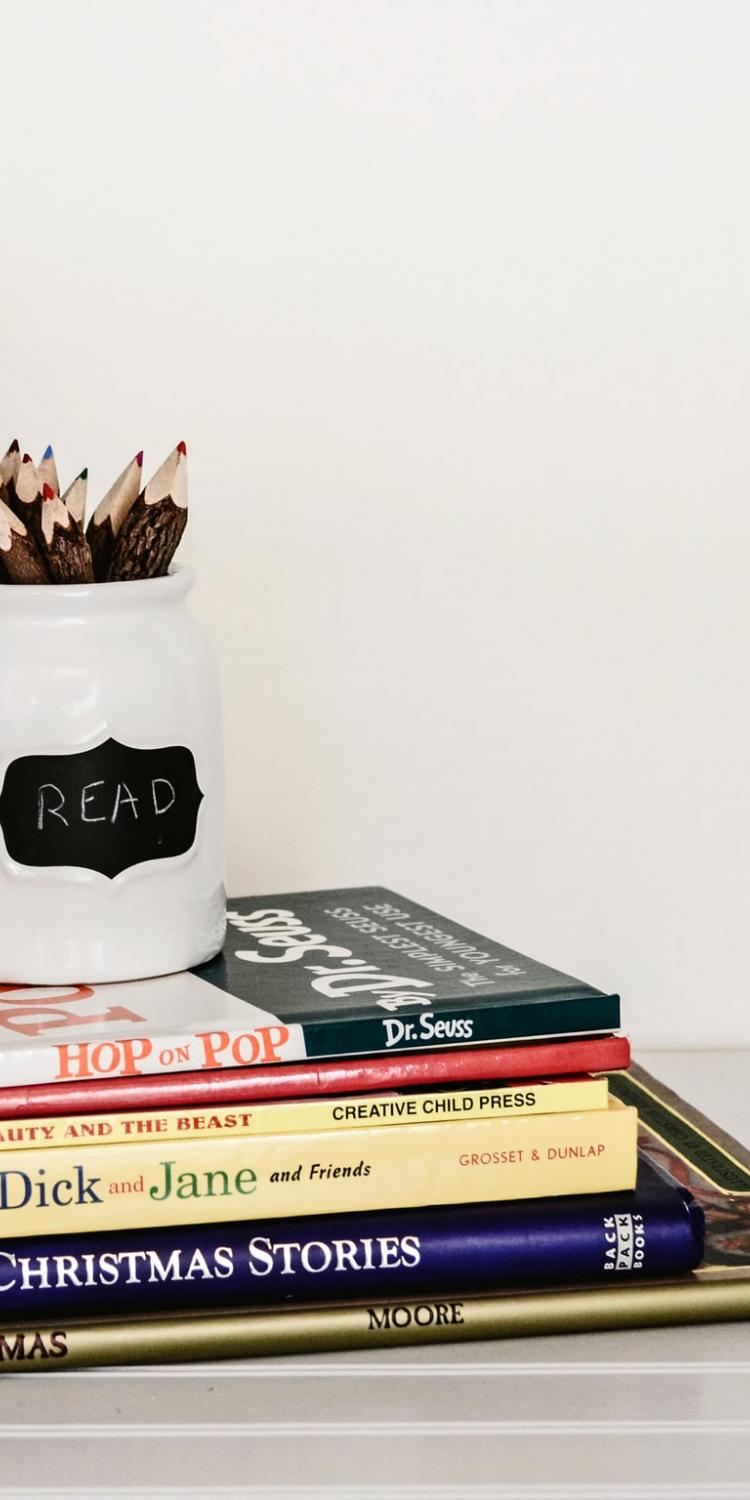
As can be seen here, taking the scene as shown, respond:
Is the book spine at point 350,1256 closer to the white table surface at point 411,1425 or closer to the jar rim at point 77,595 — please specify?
the white table surface at point 411,1425

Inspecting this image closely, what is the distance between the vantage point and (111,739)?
0.75 metres

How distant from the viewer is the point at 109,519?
2.56 feet

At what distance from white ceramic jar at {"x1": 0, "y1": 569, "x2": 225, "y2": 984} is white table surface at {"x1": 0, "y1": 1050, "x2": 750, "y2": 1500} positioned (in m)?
0.20

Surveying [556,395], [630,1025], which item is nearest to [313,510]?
[556,395]

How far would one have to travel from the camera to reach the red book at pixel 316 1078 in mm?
678

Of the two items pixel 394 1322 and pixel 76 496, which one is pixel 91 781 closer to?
pixel 76 496

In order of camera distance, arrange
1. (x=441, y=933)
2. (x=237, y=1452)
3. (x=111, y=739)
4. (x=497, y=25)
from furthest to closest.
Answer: (x=497, y=25), (x=441, y=933), (x=111, y=739), (x=237, y=1452)

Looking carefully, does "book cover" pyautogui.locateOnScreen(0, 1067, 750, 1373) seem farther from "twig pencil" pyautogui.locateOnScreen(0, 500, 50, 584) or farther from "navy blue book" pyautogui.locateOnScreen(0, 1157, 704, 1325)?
"twig pencil" pyautogui.locateOnScreen(0, 500, 50, 584)

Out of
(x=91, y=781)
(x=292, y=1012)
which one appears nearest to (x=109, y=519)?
(x=91, y=781)

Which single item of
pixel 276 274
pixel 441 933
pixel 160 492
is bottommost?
pixel 441 933

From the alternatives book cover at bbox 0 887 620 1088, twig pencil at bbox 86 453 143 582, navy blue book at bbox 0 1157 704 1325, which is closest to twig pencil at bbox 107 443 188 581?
twig pencil at bbox 86 453 143 582

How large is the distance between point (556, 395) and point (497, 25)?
0.77ft

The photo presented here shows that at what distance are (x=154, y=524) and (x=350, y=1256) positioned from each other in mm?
343

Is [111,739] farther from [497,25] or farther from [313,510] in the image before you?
[497,25]
